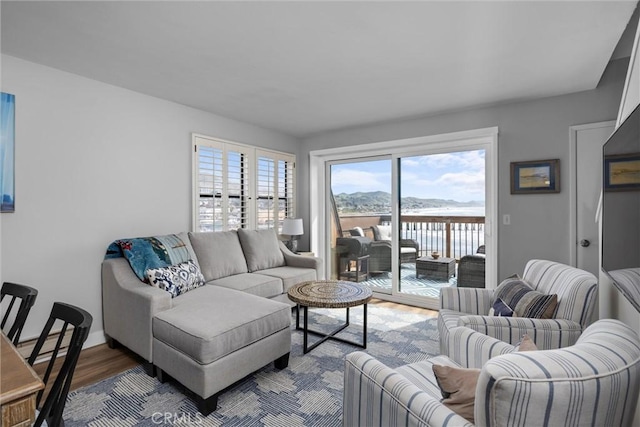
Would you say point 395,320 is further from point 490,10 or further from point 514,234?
point 490,10

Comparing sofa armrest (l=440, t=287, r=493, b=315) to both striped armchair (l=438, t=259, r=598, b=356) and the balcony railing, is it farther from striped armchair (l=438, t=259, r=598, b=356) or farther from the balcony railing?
the balcony railing

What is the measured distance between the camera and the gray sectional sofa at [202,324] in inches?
73.2

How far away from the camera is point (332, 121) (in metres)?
4.08

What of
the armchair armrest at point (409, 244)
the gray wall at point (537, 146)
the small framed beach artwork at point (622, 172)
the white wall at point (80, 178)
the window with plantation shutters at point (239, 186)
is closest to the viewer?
the small framed beach artwork at point (622, 172)

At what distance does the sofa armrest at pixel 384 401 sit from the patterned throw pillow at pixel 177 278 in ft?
→ 5.97

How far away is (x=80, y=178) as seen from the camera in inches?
105

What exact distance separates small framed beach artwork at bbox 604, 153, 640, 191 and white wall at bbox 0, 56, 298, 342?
3.55 m

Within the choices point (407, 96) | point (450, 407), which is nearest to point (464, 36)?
point (407, 96)

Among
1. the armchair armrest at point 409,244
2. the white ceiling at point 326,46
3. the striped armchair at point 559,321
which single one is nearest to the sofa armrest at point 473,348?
the striped armchair at point 559,321

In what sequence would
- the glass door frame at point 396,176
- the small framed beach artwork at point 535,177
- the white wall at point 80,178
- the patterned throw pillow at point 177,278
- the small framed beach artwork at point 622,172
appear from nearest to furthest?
the small framed beach artwork at point 622,172
the white wall at point 80,178
the patterned throw pillow at point 177,278
the small framed beach artwork at point 535,177
the glass door frame at point 396,176

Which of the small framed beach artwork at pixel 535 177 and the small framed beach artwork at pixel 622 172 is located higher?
the small framed beach artwork at pixel 535 177

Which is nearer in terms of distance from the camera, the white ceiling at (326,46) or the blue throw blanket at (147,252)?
the white ceiling at (326,46)

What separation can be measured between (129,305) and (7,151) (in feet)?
4.74

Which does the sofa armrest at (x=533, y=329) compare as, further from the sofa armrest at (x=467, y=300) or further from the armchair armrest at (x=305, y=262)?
the armchair armrest at (x=305, y=262)
